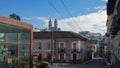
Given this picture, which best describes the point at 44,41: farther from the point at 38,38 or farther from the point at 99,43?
the point at 99,43

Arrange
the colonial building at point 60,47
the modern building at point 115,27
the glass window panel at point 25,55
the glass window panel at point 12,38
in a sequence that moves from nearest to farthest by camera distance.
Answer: the glass window panel at point 12,38, the modern building at point 115,27, the glass window panel at point 25,55, the colonial building at point 60,47

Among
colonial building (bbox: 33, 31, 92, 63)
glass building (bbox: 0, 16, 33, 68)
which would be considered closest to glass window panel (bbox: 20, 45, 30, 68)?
glass building (bbox: 0, 16, 33, 68)

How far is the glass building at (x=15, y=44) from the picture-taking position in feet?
90.9

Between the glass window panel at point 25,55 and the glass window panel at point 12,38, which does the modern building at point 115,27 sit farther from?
the glass window panel at point 12,38

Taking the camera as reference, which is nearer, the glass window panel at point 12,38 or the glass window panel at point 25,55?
the glass window panel at point 12,38

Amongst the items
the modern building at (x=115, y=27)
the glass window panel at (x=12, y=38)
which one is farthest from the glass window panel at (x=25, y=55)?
the modern building at (x=115, y=27)

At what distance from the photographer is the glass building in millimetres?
27703

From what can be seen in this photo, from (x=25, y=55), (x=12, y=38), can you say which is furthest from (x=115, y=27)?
(x=12, y=38)

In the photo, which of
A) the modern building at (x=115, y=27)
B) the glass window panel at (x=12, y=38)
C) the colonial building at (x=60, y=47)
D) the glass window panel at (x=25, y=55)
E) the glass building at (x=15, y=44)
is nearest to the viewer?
the glass building at (x=15, y=44)

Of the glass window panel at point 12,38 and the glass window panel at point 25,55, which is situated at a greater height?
the glass window panel at point 12,38

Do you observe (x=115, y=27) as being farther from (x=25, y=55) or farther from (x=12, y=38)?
(x=12, y=38)

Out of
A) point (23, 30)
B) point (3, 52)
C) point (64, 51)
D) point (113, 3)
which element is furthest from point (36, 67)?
point (64, 51)

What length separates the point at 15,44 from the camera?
1188 inches

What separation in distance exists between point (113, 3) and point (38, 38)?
134ft
